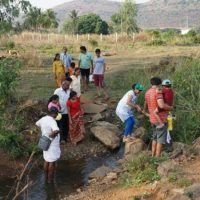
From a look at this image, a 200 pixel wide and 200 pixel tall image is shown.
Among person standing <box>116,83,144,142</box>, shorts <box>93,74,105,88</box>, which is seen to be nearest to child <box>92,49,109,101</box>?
shorts <box>93,74,105,88</box>

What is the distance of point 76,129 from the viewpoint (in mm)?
10422

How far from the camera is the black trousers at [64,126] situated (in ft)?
33.6

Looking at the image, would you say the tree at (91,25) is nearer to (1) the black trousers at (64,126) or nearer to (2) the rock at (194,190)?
(1) the black trousers at (64,126)

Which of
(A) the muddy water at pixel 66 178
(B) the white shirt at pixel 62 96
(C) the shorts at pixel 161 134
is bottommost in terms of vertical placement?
(A) the muddy water at pixel 66 178

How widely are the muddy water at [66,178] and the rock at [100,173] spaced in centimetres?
17

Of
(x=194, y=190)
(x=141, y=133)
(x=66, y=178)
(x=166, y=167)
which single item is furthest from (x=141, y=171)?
(x=141, y=133)

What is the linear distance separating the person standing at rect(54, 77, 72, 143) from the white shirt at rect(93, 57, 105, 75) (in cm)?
320

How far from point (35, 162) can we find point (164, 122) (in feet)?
9.28

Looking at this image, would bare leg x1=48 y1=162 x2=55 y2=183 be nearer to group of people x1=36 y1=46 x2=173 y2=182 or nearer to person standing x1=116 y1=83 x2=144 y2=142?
group of people x1=36 y1=46 x2=173 y2=182

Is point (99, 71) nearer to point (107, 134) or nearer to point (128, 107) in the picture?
point (107, 134)

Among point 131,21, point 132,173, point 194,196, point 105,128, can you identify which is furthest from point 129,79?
point 131,21

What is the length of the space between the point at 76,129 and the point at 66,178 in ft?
6.00

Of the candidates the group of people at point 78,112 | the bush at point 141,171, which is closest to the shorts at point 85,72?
the group of people at point 78,112

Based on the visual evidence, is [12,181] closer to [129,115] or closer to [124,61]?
[129,115]
